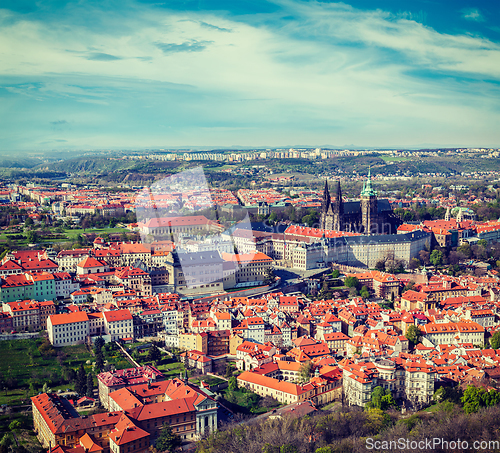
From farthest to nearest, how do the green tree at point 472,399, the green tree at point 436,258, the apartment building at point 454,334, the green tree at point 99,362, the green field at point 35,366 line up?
the green tree at point 436,258, the apartment building at point 454,334, the green tree at point 99,362, the green field at point 35,366, the green tree at point 472,399

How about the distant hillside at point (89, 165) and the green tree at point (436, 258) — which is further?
the distant hillside at point (89, 165)

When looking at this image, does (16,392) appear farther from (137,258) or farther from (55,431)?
(137,258)

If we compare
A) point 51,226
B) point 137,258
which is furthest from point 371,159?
point 137,258

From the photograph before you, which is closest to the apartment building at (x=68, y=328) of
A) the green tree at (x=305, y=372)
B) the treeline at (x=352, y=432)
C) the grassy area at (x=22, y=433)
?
the grassy area at (x=22, y=433)

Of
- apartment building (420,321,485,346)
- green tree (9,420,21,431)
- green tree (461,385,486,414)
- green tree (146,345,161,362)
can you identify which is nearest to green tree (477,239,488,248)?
apartment building (420,321,485,346)

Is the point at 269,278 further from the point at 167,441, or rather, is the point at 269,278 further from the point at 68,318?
the point at 167,441

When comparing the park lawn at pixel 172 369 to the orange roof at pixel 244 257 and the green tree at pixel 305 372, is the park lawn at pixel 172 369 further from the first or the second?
A: the orange roof at pixel 244 257

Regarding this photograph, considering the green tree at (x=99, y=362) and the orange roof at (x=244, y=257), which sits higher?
the orange roof at (x=244, y=257)
